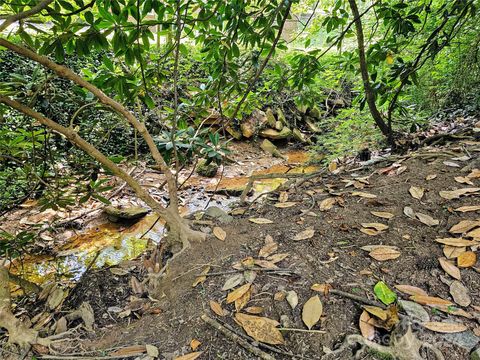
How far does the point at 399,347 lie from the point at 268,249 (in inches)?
24.7

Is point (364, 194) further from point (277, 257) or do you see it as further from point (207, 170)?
point (207, 170)

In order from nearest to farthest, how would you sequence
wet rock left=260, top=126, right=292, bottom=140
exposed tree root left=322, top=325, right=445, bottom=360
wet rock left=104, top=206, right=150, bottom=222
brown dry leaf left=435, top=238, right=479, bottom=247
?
exposed tree root left=322, top=325, right=445, bottom=360, brown dry leaf left=435, top=238, right=479, bottom=247, wet rock left=104, top=206, right=150, bottom=222, wet rock left=260, top=126, right=292, bottom=140

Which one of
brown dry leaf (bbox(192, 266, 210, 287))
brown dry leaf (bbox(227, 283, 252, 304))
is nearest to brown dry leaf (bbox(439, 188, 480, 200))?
brown dry leaf (bbox(227, 283, 252, 304))

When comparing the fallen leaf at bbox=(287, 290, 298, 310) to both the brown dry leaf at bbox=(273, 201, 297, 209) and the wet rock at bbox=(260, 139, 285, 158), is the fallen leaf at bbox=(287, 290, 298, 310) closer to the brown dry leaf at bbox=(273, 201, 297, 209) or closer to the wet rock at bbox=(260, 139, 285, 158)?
the brown dry leaf at bbox=(273, 201, 297, 209)

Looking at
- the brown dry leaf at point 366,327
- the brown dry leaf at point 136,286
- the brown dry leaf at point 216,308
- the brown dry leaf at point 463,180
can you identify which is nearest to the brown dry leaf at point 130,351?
the brown dry leaf at point 216,308

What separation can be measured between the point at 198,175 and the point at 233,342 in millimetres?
3750

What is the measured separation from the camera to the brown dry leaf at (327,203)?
161cm

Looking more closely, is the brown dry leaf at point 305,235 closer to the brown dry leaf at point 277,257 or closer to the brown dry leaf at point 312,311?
the brown dry leaf at point 277,257

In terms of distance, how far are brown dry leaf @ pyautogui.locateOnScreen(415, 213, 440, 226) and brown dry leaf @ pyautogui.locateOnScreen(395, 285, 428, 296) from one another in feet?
1.39

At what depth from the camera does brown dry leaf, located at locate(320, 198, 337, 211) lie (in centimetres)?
161

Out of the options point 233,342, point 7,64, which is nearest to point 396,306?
point 233,342

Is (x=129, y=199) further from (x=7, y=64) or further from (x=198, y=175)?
(x=7, y=64)

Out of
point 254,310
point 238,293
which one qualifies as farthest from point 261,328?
point 238,293

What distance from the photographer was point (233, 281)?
112cm
